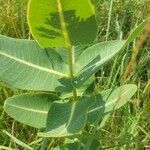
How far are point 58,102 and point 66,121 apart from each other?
4.6 inches

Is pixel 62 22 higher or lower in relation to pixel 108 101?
higher

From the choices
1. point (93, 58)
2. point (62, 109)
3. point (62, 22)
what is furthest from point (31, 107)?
point (62, 22)

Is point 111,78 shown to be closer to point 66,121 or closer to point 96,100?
point 96,100

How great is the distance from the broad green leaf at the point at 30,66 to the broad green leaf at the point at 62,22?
174 millimetres

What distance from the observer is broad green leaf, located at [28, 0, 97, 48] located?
3.32 ft

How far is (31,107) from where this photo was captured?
137cm

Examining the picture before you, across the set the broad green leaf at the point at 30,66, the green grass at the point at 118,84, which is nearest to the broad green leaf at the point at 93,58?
the broad green leaf at the point at 30,66

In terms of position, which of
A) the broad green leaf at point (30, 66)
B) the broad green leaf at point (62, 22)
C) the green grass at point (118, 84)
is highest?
the broad green leaf at point (62, 22)

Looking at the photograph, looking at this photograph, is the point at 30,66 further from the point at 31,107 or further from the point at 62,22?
the point at 62,22

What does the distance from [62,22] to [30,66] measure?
282 mm

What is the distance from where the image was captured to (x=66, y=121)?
1216 millimetres

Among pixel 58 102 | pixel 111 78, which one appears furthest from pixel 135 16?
pixel 58 102

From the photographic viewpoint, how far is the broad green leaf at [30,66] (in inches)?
50.8

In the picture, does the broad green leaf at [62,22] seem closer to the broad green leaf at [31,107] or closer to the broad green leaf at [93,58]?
the broad green leaf at [93,58]
